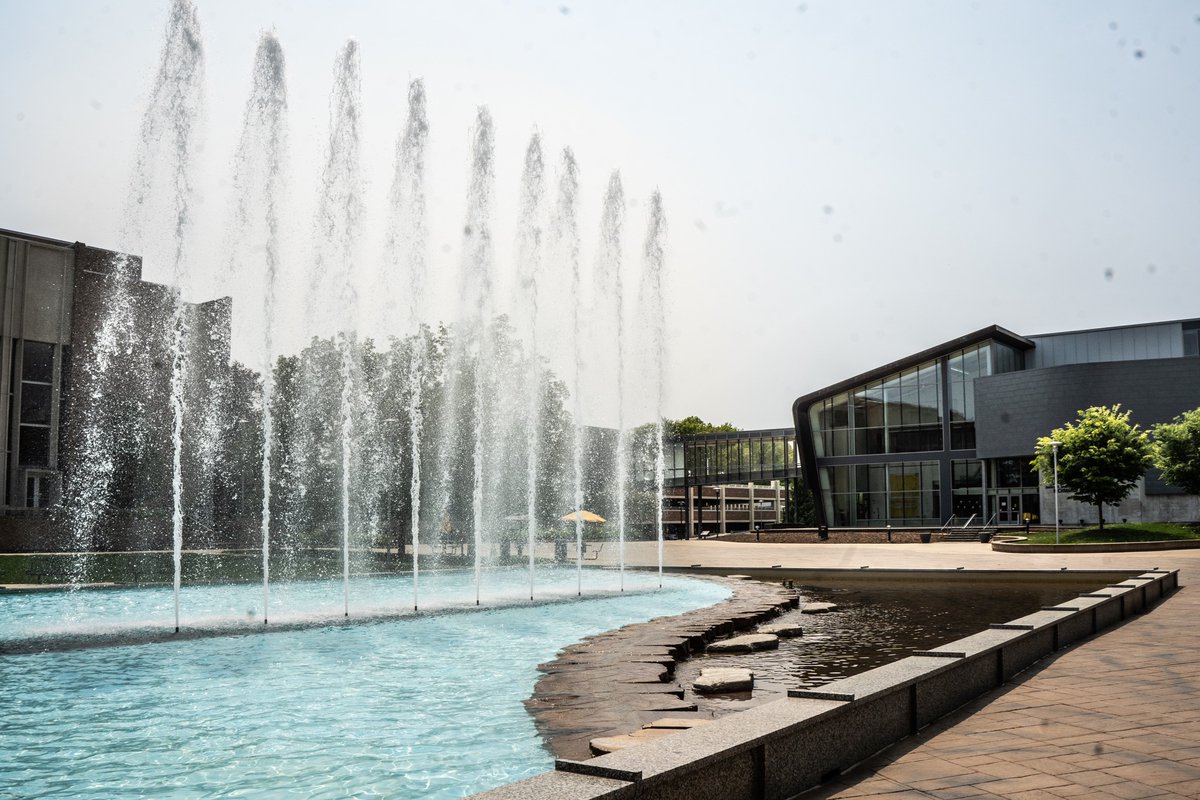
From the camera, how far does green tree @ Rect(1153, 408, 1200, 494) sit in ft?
127

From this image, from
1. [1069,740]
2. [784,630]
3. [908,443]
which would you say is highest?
[908,443]

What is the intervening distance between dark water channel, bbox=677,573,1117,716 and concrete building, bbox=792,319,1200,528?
30544mm

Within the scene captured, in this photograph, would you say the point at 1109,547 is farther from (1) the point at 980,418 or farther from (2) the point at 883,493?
(2) the point at 883,493

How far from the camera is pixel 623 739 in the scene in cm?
619

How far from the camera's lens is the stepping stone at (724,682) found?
8.57 metres

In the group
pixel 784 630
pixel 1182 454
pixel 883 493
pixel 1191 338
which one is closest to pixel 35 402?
pixel 784 630

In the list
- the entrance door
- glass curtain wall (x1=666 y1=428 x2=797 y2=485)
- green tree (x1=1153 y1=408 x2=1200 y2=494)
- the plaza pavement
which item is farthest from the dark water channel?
glass curtain wall (x1=666 y1=428 x2=797 y2=485)

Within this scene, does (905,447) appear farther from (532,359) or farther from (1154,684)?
(1154,684)

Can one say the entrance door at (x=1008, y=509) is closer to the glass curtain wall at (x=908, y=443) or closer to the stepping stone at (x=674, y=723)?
the glass curtain wall at (x=908, y=443)

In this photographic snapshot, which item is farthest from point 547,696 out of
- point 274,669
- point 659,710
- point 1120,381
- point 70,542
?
point 1120,381

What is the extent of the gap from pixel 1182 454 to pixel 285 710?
41.7 meters

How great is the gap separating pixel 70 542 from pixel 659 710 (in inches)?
1209

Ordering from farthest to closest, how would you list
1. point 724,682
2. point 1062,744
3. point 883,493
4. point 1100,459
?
1. point 883,493
2. point 1100,459
3. point 724,682
4. point 1062,744

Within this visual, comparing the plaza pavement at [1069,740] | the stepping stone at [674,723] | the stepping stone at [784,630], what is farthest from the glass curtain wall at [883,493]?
the stepping stone at [674,723]
